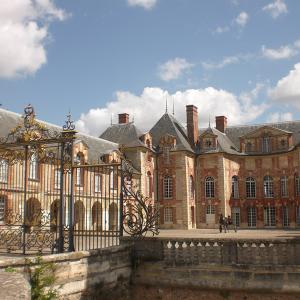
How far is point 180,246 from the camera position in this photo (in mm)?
10727

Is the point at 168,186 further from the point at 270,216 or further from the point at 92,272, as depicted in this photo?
the point at 92,272

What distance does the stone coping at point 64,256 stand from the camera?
25.5 feet

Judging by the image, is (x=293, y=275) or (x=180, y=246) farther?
(x=180, y=246)

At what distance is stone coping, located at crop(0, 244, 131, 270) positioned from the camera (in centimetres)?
778

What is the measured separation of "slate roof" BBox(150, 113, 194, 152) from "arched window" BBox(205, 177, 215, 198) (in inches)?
117

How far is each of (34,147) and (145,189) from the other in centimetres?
2681

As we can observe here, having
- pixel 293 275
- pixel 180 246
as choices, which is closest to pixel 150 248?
pixel 180 246

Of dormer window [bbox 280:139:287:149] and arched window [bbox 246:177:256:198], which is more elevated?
dormer window [bbox 280:139:287:149]

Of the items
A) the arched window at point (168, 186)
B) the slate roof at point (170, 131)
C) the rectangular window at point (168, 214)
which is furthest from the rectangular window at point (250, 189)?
the rectangular window at point (168, 214)

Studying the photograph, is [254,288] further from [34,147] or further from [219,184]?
[219,184]

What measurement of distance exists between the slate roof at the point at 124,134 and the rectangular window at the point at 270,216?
1205 cm

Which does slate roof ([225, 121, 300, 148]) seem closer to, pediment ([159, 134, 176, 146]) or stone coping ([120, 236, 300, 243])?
pediment ([159, 134, 176, 146])

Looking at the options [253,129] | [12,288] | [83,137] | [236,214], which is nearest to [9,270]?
[12,288]

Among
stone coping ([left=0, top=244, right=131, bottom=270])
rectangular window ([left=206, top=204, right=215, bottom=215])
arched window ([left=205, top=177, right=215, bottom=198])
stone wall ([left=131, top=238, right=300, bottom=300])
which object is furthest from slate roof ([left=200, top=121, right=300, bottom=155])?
stone coping ([left=0, top=244, right=131, bottom=270])
